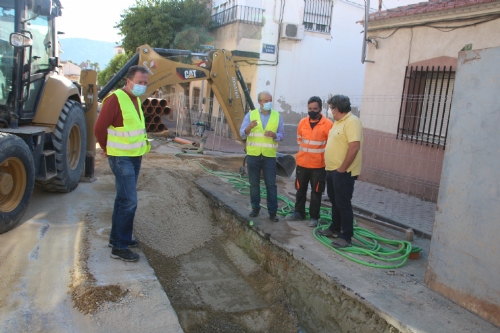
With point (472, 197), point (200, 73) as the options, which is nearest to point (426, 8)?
point (200, 73)

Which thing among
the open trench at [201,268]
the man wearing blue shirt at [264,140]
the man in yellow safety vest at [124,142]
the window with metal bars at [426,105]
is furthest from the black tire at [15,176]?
the window with metal bars at [426,105]

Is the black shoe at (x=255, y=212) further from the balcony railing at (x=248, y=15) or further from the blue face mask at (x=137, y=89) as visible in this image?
the balcony railing at (x=248, y=15)

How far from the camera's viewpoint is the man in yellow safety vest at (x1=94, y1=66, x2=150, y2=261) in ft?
14.0

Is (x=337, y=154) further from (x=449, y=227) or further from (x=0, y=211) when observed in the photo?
(x=0, y=211)

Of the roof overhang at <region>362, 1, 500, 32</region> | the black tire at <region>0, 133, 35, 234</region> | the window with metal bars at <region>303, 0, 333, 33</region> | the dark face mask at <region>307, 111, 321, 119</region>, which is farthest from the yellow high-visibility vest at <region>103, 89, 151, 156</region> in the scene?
the window with metal bars at <region>303, 0, 333, 33</region>

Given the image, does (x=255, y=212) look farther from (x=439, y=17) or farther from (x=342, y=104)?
(x=439, y=17)

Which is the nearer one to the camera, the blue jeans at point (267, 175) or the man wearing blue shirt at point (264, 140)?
the man wearing blue shirt at point (264, 140)

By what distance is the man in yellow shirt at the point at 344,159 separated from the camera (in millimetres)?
4758

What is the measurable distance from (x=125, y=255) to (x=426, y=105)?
20.7ft

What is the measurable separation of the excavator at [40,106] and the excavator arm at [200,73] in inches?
0.7

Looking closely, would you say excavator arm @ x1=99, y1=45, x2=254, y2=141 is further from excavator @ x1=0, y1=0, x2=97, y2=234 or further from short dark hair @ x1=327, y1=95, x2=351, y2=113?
short dark hair @ x1=327, y1=95, x2=351, y2=113

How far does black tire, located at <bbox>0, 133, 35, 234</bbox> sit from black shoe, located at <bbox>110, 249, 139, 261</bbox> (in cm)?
128

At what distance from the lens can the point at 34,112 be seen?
5.90 metres

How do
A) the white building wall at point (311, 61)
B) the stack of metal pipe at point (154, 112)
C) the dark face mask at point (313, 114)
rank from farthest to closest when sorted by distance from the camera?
the white building wall at point (311, 61) < the stack of metal pipe at point (154, 112) < the dark face mask at point (313, 114)
